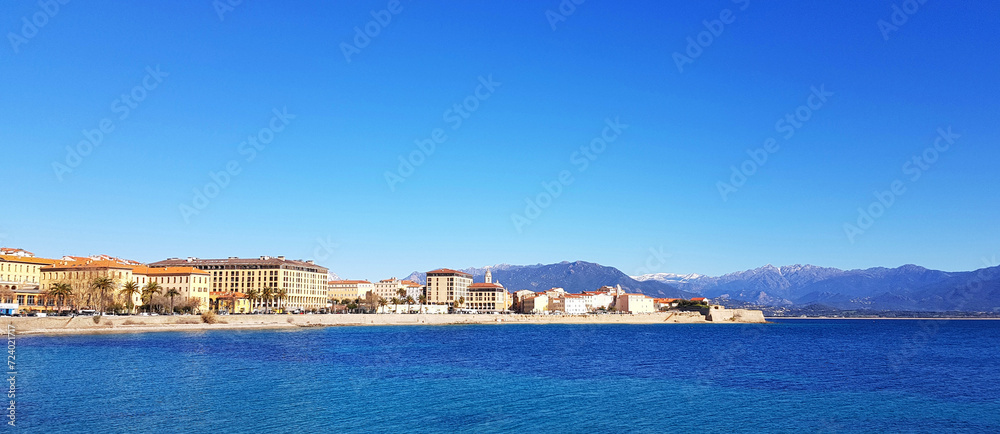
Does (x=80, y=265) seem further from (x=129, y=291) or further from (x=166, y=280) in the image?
(x=129, y=291)

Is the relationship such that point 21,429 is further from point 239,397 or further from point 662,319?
point 662,319

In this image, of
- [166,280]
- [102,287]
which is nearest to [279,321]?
[102,287]

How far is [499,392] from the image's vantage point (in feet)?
109

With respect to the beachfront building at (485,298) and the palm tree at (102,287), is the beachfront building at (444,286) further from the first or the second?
the palm tree at (102,287)

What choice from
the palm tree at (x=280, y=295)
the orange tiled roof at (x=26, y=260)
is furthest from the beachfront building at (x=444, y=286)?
the orange tiled roof at (x=26, y=260)

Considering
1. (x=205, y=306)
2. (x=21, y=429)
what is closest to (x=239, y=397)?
(x=21, y=429)

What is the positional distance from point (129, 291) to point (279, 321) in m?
19.1

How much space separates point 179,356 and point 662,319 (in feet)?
433

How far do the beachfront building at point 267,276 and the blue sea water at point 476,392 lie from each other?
8304 cm

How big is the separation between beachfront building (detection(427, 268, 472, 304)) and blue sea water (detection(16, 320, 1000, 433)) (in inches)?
5355

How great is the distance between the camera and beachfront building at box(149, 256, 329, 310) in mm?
138125

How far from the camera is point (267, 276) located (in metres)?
139

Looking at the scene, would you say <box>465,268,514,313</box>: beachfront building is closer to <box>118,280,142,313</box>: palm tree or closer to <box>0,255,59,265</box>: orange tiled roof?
<box>118,280,142,313</box>: palm tree

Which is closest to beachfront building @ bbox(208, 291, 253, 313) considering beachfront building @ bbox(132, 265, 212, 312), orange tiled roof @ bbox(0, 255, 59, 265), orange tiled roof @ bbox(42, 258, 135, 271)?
beachfront building @ bbox(132, 265, 212, 312)
